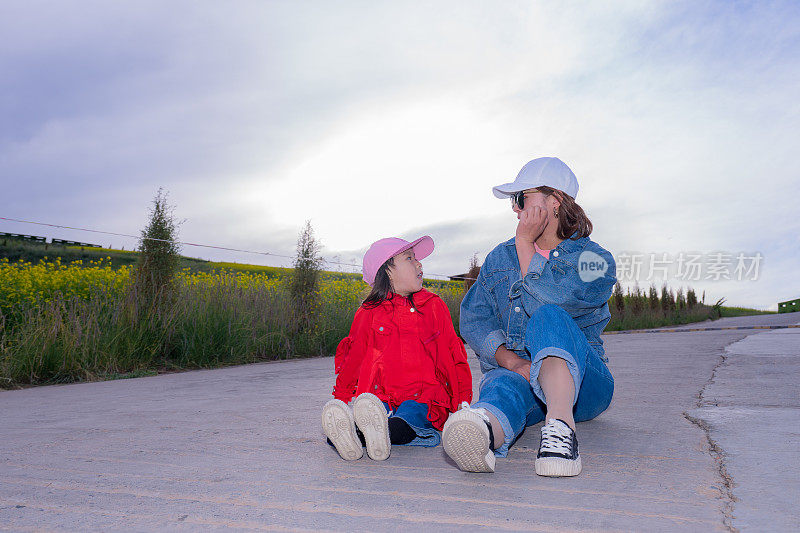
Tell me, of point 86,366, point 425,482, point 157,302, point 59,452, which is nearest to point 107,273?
point 157,302

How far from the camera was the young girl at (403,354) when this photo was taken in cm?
279

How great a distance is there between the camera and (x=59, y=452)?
9.14 feet

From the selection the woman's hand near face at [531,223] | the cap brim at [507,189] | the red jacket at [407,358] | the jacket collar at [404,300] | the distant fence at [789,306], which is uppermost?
the distant fence at [789,306]

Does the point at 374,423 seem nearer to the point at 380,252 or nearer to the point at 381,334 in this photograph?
the point at 381,334

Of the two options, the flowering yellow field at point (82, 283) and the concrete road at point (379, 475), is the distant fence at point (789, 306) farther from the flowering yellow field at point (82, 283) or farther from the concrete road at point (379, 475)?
the concrete road at point (379, 475)

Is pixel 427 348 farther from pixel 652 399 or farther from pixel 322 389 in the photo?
pixel 322 389

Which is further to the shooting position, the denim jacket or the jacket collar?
the jacket collar

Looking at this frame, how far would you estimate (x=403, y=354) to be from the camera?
112 inches

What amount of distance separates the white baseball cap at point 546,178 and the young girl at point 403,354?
0.66m

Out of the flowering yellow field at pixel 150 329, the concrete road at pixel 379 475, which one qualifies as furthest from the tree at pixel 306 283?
the concrete road at pixel 379 475

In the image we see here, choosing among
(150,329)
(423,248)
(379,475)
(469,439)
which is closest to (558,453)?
(469,439)

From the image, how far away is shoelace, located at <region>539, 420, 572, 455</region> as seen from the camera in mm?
2105

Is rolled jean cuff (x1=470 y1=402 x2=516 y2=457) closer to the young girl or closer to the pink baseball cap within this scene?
the young girl

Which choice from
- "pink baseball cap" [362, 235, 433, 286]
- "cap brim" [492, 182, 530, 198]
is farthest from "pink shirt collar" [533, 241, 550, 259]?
"pink baseball cap" [362, 235, 433, 286]
